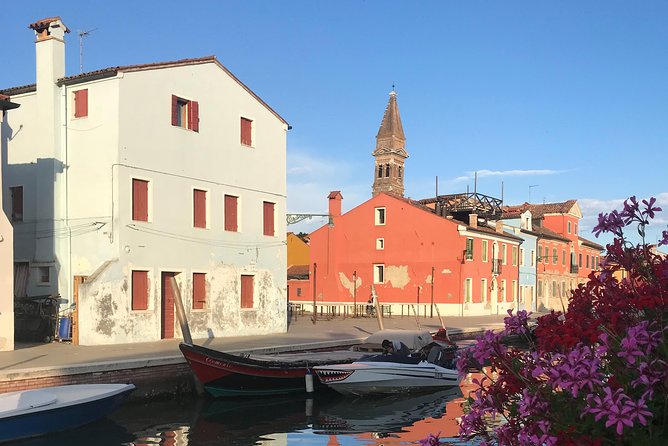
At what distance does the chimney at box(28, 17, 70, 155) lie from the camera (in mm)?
21156

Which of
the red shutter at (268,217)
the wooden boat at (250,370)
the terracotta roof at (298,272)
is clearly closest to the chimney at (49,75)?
the red shutter at (268,217)

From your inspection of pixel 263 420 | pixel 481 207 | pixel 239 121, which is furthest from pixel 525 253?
pixel 263 420

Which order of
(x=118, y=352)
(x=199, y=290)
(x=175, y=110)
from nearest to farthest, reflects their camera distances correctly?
(x=118, y=352), (x=175, y=110), (x=199, y=290)

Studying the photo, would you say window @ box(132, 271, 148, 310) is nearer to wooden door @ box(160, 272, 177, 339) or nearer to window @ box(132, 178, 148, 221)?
wooden door @ box(160, 272, 177, 339)

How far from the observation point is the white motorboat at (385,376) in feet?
54.1

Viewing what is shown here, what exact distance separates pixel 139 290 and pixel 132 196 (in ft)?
9.62

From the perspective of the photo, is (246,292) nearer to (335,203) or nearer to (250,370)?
(250,370)

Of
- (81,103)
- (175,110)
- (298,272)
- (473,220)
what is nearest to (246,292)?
(175,110)

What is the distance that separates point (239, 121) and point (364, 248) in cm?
2167

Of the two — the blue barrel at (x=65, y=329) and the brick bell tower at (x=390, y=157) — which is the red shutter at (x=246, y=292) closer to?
the blue barrel at (x=65, y=329)

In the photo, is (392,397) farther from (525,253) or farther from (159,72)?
(525,253)

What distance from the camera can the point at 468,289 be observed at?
42500 millimetres

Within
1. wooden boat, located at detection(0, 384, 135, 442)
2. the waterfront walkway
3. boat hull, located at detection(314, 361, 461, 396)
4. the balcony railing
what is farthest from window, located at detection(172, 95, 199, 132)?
the balcony railing

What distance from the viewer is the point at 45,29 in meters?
21.8
